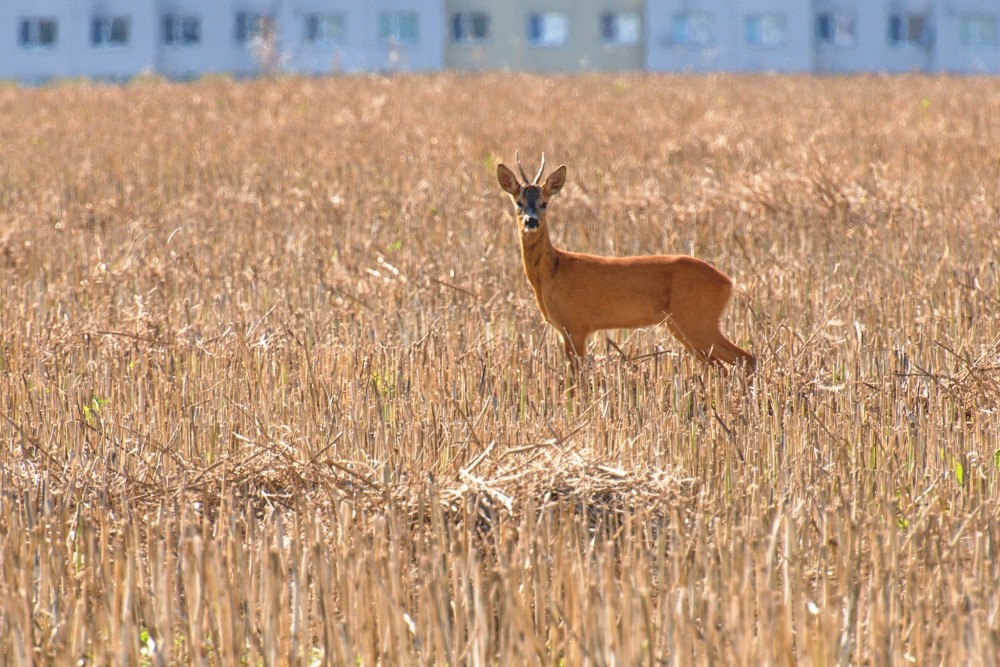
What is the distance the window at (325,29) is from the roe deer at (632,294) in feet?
160

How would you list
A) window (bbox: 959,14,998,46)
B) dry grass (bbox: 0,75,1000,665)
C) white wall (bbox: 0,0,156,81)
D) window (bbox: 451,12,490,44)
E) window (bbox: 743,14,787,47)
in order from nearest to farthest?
dry grass (bbox: 0,75,1000,665) → white wall (bbox: 0,0,156,81) → window (bbox: 743,14,787,47) → window (bbox: 451,12,490,44) → window (bbox: 959,14,998,46)

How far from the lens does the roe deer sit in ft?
20.2

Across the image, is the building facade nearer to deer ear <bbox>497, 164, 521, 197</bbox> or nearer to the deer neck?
deer ear <bbox>497, 164, 521, 197</bbox>

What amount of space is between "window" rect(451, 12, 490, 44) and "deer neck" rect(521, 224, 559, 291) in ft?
166

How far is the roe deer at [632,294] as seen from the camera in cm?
614

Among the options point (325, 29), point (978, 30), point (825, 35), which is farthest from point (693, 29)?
point (325, 29)

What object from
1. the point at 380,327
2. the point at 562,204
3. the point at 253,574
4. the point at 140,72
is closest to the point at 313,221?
the point at 562,204

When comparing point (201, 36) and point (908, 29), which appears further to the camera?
point (908, 29)

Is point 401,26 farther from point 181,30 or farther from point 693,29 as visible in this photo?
point 693,29

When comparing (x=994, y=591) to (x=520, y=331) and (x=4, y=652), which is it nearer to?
(x=4, y=652)

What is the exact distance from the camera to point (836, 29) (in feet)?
185

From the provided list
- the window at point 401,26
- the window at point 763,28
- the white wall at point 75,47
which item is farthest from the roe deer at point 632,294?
the window at point 763,28

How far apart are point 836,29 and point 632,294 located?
176 ft

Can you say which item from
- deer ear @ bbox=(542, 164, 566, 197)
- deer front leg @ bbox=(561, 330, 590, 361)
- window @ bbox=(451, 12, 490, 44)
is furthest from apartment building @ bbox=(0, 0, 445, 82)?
deer front leg @ bbox=(561, 330, 590, 361)
